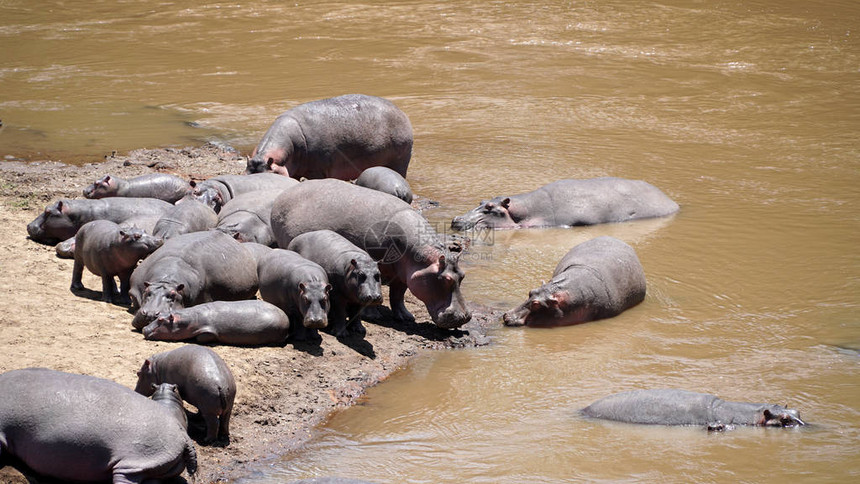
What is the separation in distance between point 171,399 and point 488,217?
5677 millimetres

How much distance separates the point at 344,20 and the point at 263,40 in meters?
2.53

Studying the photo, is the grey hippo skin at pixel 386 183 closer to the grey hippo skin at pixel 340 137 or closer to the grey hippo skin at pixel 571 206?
the grey hippo skin at pixel 571 206

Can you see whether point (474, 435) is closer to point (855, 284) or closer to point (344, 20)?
point (855, 284)

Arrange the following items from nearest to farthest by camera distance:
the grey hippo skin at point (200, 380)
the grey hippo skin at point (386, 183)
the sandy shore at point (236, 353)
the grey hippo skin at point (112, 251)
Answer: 1. the grey hippo skin at point (200, 380)
2. the sandy shore at point (236, 353)
3. the grey hippo skin at point (112, 251)
4. the grey hippo skin at point (386, 183)

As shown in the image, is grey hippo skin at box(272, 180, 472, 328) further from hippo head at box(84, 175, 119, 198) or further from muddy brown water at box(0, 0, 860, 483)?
hippo head at box(84, 175, 119, 198)

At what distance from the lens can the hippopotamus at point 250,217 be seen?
347 inches

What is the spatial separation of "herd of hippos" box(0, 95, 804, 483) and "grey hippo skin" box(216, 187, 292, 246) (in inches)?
0.7

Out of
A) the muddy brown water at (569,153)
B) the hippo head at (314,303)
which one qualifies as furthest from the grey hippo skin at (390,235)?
the hippo head at (314,303)

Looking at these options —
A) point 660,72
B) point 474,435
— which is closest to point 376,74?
point 660,72

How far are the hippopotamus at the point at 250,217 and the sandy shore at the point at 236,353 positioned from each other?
1.28 meters

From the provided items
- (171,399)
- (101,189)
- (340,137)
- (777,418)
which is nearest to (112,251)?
(171,399)

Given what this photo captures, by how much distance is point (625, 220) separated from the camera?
11.1 m

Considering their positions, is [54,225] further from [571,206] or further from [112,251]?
[571,206]

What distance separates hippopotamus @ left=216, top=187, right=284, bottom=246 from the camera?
880cm
